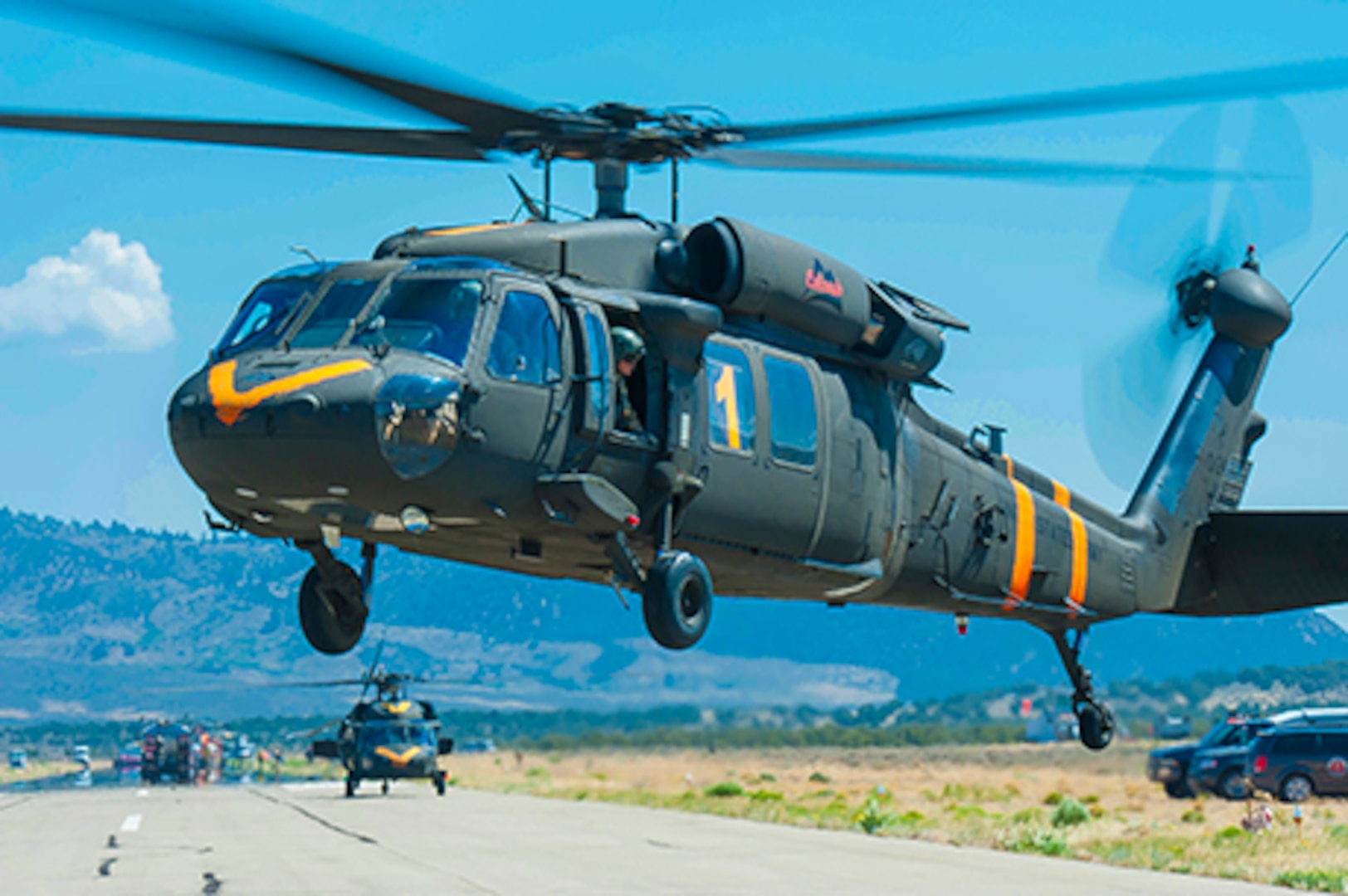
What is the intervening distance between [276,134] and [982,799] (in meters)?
37.2

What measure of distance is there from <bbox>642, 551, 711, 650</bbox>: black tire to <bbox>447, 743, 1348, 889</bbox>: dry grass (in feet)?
44.0

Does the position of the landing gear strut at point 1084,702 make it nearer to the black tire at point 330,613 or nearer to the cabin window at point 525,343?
the black tire at point 330,613

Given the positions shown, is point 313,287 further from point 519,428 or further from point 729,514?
point 729,514

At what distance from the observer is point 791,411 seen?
13492 millimetres

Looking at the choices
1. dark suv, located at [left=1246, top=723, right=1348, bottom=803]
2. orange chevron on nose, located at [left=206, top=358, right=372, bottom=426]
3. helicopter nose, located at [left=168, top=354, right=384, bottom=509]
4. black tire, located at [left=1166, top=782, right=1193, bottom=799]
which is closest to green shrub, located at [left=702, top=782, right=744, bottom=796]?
black tire, located at [left=1166, top=782, right=1193, bottom=799]

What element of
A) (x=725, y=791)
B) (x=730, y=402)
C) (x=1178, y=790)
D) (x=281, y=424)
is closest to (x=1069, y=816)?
(x=1178, y=790)

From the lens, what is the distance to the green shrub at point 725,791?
4841cm

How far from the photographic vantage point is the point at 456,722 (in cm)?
14525

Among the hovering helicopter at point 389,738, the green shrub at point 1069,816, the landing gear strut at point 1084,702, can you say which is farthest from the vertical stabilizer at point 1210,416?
the hovering helicopter at point 389,738

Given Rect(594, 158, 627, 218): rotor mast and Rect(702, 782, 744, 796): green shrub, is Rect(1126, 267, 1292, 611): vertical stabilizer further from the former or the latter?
Rect(702, 782, 744, 796): green shrub

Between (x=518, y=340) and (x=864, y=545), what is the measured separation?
14.0ft

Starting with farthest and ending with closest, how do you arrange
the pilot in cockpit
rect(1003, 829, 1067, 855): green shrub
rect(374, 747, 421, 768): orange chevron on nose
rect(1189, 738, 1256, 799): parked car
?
rect(374, 747, 421, 768): orange chevron on nose, rect(1189, 738, 1256, 799): parked car, rect(1003, 829, 1067, 855): green shrub, the pilot in cockpit

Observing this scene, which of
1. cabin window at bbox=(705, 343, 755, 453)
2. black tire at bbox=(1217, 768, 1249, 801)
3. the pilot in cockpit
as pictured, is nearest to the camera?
the pilot in cockpit

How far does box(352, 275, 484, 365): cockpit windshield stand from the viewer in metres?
11.2
